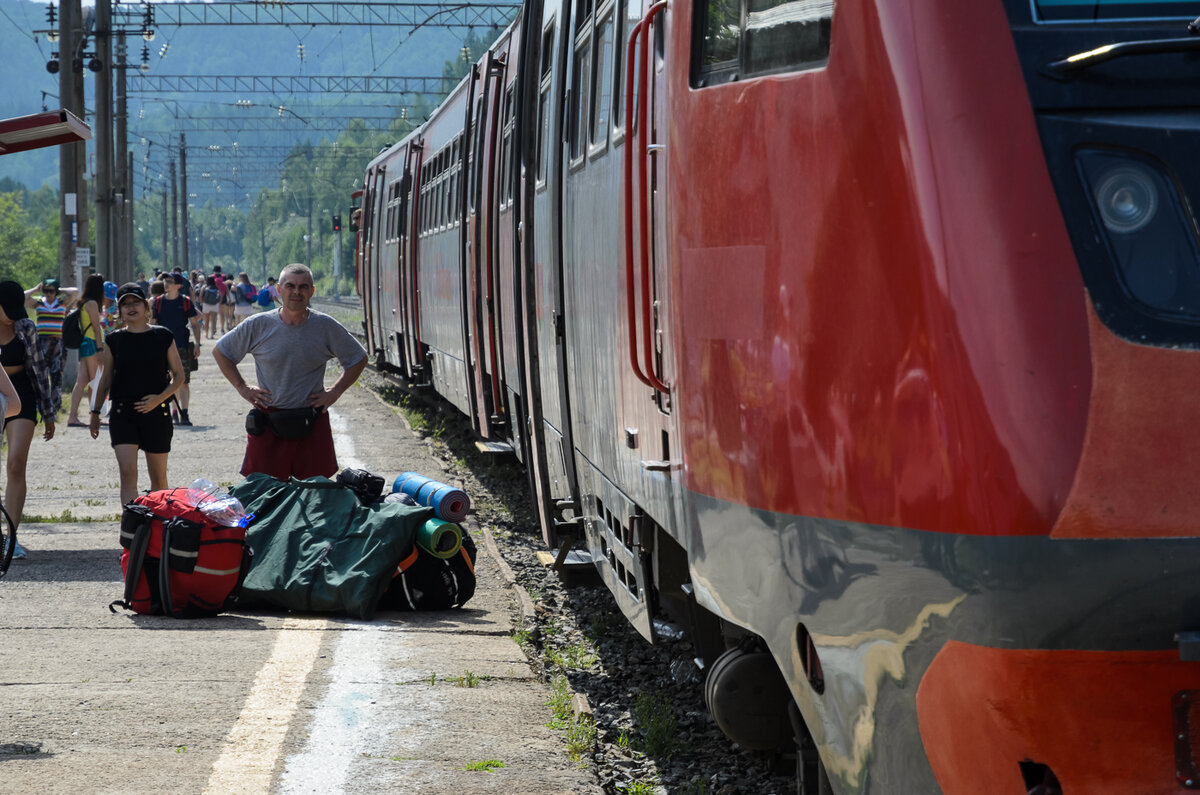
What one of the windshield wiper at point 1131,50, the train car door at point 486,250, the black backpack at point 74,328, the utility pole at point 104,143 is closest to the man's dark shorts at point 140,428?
the train car door at point 486,250

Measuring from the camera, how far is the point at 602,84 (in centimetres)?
596

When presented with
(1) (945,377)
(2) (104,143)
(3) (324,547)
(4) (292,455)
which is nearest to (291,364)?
(4) (292,455)

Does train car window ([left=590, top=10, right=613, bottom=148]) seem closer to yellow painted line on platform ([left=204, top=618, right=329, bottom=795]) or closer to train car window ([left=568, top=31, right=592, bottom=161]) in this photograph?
train car window ([left=568, top=31, right=592, bottom=161])

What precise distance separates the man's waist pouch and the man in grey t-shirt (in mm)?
34

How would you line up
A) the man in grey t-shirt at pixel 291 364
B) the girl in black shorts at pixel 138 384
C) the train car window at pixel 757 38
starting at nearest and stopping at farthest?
the train car window at pixel 757 38, the man in grey t-shirt at pixel 291 364, the girl in black shorts at pixel 138 384

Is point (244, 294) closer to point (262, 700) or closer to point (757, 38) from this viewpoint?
point (262, 700)

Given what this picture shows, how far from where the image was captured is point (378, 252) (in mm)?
25031

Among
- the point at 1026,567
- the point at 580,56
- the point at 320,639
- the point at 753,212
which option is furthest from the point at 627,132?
the point at 320,639

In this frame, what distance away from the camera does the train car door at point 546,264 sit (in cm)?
727

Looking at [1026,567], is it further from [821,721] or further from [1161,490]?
[821,721]

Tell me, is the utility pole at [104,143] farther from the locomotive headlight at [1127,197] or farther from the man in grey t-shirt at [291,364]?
the locomotive headlight at [1127,197]

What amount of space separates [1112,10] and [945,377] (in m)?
0.78

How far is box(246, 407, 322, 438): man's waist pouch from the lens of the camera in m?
9.00

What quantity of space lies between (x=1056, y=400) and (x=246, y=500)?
6.24 metres
